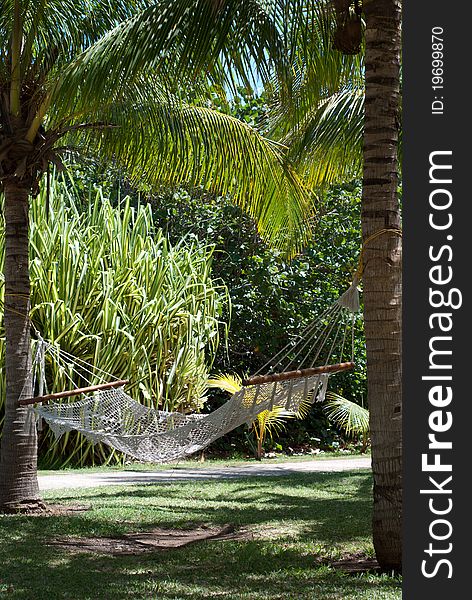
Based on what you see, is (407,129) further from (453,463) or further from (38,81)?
(38,81)

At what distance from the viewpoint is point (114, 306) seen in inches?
421

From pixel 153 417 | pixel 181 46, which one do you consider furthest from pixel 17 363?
pixel 181 46

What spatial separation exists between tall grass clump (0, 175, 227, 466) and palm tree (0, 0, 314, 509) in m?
2.44

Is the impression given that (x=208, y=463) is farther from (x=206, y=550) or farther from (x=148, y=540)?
(x=206, y=550)

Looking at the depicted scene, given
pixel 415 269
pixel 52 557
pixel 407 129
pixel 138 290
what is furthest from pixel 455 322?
pixel 138 290

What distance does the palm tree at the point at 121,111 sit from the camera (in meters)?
5.95

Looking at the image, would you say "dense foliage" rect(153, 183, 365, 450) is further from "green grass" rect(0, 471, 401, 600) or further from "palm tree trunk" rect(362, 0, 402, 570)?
"palm tree trunk" rect(362, 0, 402, 570)

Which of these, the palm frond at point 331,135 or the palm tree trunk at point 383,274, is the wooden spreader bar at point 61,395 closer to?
the palm tree trunk at point 383,274

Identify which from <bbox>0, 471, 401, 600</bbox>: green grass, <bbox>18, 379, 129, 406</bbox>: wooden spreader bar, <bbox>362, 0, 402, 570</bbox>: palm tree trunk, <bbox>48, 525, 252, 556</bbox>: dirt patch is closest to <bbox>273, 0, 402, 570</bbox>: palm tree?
<bbox>362, 0, 402, 570</bbox>: palm tree trunk

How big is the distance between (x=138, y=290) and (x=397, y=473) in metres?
6.87

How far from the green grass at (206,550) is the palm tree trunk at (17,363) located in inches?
13.2

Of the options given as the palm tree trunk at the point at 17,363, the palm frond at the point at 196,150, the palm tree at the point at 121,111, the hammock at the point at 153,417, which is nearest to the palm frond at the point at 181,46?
the palm tree at the point at 121,111

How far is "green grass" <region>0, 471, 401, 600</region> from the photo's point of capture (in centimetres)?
435

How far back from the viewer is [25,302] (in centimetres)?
686
